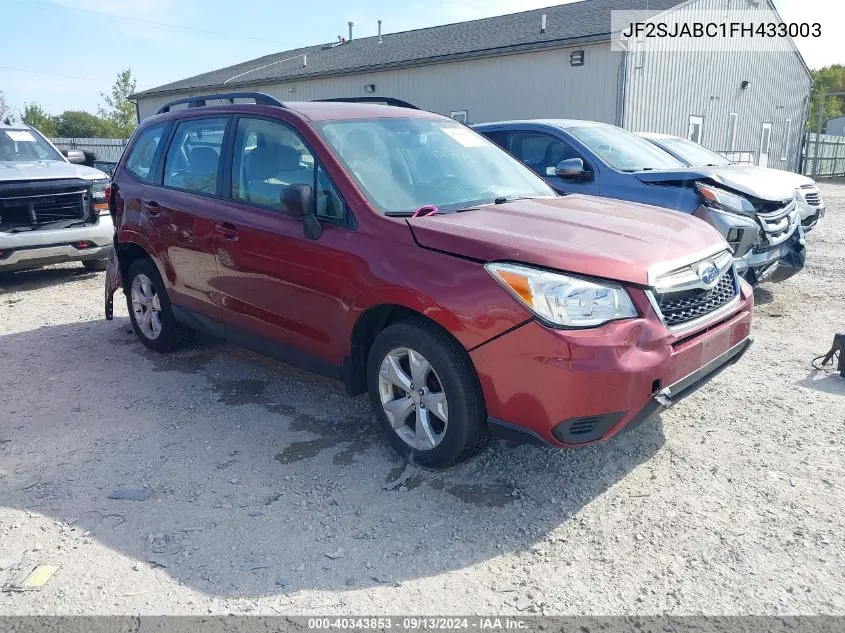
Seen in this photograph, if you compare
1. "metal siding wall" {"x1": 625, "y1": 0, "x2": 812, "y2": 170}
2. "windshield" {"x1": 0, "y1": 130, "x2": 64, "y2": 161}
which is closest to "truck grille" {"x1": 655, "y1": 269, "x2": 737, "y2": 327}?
"windshield" {"x1": 0, "y1": 130, "x2": 64, "y2": 161}

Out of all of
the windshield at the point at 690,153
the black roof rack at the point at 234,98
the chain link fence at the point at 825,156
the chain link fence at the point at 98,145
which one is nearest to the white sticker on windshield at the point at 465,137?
the black roof rack at the point at 234,98

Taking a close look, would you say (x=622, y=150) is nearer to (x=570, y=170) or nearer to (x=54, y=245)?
(x=570, y=170)

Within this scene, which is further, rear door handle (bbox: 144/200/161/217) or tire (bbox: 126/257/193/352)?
tire (bbox: 126/257/193/352)

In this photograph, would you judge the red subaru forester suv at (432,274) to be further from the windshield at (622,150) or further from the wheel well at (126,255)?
the windshield at (622,150)

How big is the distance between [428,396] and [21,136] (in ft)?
27.7

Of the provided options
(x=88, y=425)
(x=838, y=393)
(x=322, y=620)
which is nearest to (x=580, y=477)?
(x=322, y=620)

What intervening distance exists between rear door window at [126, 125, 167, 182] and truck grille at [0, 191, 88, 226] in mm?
3130

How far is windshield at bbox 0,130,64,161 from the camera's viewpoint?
8.87 m

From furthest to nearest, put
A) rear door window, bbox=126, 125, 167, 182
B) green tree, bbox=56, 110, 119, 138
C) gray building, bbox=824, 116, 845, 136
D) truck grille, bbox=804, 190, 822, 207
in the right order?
green tree, bbox=56, 110, 119, 138 → gray building, bbox=824, 116, 845, 136 → truck grille, bbox=804, 190, 822, 207 → rear door window, bbox=126, 125, 167, 182

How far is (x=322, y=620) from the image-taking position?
2500 millimetres

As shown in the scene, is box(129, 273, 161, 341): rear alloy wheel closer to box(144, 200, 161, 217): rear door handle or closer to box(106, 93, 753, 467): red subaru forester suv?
box(106, 93, 753, 467): red subaru forester suv

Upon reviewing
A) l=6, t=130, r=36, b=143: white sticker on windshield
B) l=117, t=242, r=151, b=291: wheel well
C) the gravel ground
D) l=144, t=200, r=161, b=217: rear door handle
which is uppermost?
l=6, t=130, r=36, b=143: white sticker on windshield

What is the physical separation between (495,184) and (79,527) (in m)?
2.89

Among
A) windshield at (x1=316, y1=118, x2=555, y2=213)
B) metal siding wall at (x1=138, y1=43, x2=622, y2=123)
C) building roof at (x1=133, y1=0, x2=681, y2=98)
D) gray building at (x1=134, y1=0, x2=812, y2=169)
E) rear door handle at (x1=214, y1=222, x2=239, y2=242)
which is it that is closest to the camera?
windshield at (x1=316, y1=118, x2=555, y2=213)
